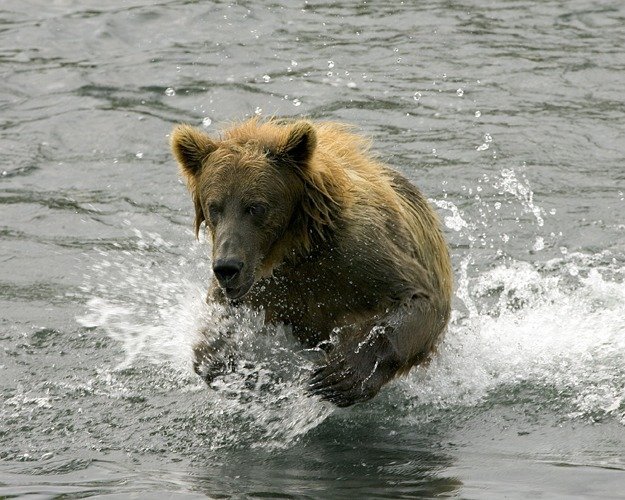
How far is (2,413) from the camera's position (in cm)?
791

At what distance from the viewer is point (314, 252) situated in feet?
24.4

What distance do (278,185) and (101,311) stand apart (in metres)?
3.11

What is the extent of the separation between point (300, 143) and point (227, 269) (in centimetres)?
90

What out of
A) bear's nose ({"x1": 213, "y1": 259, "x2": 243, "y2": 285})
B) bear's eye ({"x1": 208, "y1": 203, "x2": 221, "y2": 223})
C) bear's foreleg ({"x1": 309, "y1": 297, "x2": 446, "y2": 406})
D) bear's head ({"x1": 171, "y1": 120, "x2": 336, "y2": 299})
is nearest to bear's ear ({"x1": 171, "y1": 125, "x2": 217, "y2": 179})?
bear's head ({"x1": 171, "y1": 120, "x2": 336, "y2": 299})

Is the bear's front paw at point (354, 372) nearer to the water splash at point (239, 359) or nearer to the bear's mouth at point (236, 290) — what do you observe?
the water splash at point (239, 359)

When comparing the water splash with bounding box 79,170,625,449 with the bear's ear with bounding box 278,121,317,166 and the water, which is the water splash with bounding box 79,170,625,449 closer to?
the water

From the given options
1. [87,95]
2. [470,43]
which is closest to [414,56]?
[470,43]

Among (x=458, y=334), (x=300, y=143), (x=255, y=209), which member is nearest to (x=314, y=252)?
(x=255, y=209)

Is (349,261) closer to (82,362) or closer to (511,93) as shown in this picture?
(82,362)

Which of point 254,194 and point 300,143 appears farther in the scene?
point 300,143

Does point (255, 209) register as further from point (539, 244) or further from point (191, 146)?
point (539, 244)

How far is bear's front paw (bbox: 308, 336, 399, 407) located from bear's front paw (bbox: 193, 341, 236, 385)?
77 centimetres

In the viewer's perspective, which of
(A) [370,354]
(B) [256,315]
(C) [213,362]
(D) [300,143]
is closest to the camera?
(D) [300,143]

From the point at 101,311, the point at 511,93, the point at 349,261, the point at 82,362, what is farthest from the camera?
the point at 511,93
